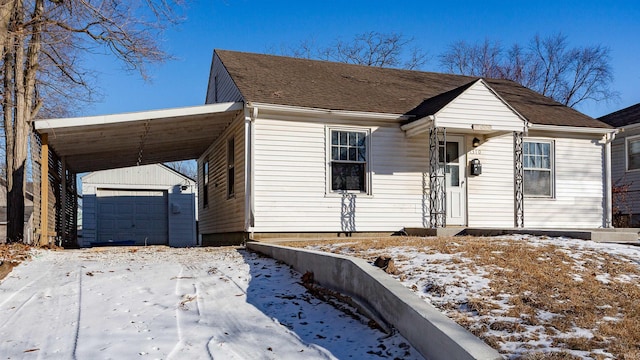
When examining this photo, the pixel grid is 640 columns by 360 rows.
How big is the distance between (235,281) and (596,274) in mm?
3925

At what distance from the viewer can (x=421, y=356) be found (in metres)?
3.89

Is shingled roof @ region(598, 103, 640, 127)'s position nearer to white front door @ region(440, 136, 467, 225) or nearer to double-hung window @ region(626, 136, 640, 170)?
double-hung window @ region(626, 136, 640, 170)

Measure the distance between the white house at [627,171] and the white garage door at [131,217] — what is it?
16.8m

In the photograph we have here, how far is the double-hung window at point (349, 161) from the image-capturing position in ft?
38.1

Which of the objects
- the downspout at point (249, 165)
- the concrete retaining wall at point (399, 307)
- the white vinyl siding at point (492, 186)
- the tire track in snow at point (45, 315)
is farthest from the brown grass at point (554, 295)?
the white vinyl siding at point (492, 186)

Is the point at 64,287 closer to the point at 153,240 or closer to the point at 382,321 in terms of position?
the point at 382,321

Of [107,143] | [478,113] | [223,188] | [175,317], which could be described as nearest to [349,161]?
[478,113]

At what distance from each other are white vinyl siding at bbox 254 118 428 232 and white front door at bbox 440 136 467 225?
2.10 ft

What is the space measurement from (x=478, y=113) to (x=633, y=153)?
35.6 feet

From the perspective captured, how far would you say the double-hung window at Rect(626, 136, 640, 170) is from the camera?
18.9 metres

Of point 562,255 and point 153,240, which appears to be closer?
point 562,255

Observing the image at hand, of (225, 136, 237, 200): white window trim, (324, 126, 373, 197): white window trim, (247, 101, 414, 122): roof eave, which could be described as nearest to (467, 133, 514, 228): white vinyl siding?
(247, 101, 414, 122): roof eave

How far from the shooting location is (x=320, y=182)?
1141cm

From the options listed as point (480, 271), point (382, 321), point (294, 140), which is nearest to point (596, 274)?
point (480, 271)
